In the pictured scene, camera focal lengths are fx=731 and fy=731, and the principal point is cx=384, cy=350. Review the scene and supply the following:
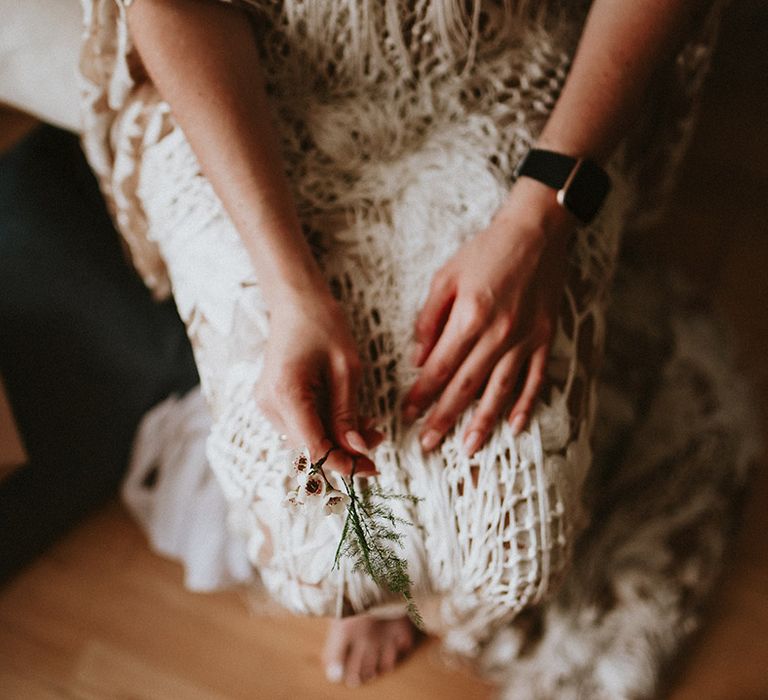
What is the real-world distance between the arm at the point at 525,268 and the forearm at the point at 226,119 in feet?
0.42

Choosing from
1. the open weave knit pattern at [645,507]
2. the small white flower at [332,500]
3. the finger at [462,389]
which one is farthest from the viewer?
the open weave knit pattern at [645,507]

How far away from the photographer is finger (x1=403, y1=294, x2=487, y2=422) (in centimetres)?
65

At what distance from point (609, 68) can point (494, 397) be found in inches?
13.5

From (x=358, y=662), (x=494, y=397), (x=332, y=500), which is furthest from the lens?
(x=358, y=662)

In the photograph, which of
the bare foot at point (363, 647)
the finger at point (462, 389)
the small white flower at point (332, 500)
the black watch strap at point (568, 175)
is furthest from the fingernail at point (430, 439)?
the bare foot at point (363, 647)

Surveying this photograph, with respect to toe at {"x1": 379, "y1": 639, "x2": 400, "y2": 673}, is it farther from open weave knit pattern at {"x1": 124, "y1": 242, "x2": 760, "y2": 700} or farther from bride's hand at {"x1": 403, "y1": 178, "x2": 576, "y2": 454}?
bride's hand at {"x1": 403, "y1": 178, "x2": 576, "y2": 454}

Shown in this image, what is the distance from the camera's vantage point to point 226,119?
673mm

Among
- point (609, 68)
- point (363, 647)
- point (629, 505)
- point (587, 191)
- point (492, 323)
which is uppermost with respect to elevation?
point (609, 68)

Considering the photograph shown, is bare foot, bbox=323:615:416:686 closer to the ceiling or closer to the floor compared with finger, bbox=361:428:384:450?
closer to the floor

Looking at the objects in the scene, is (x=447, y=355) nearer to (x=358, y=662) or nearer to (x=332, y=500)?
(x=332, y=500)

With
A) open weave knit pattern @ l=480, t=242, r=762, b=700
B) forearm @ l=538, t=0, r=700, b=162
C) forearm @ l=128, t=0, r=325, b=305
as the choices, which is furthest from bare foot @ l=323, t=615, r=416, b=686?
forearm @ l=538, t=0, r=700, b=162

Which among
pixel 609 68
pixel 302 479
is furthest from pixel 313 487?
pixel 609 68

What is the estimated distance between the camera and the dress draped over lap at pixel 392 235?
25.0 inches

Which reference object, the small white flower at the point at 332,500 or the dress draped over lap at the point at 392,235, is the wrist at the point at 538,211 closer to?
the dress draped over lap at the point at 392,235
